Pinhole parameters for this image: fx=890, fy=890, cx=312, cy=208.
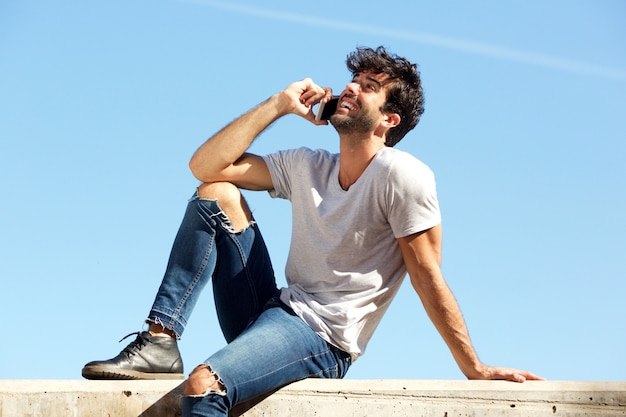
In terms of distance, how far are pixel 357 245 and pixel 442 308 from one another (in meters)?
0.53

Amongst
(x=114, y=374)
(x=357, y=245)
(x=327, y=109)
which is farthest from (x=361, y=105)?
(x=114, y=374)

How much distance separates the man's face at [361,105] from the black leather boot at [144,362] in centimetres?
142

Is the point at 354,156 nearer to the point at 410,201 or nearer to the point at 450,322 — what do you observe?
the point at 410,201

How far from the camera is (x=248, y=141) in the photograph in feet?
15.4

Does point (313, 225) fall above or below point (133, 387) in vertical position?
above

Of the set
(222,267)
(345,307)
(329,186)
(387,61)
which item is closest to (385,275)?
(345,307)

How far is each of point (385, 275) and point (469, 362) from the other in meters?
0.58

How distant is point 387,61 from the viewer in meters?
4.88

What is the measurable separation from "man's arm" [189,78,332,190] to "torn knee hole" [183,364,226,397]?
3.75 ft

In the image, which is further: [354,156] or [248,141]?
[248,141]

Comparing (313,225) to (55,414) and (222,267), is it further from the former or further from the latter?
(55,414)

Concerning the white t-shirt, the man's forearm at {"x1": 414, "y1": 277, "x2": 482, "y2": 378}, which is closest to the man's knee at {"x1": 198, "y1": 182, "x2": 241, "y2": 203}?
the white t-shirt

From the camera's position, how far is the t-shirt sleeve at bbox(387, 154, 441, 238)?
13.8 feet

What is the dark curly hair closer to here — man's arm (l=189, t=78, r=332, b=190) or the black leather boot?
man's arm (l=189, t=78, r=332, b=190)
